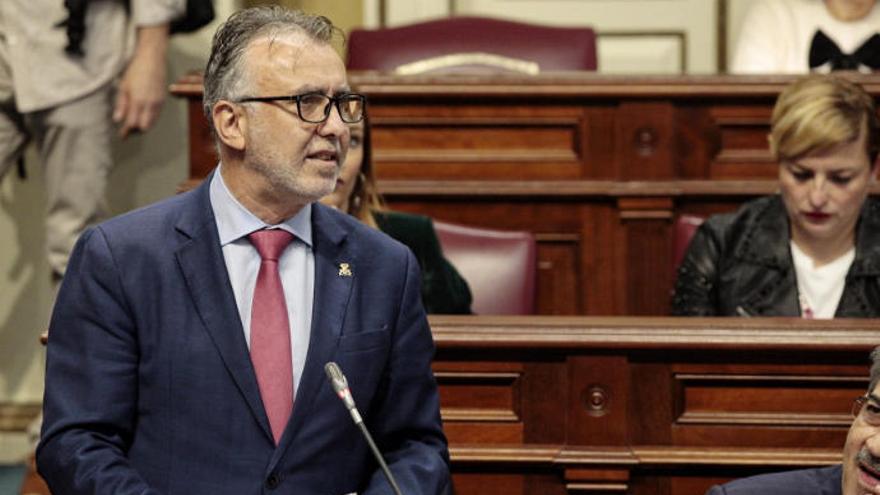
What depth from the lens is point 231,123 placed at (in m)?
1.74

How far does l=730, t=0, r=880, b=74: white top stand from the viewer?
390 centimetres

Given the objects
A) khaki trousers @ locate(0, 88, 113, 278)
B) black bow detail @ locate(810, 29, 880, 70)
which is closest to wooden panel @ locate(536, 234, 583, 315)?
black bow detail @ locate(810, 29, 880, 70)

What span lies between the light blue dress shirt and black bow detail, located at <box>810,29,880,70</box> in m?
2.25

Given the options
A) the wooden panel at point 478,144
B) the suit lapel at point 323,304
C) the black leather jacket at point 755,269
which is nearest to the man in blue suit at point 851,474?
the suit lapel at point 323,304

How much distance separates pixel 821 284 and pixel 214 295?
140cm

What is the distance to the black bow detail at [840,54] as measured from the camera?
3.73m

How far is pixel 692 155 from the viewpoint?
3363 millimetres

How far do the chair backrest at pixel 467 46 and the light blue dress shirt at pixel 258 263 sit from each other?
2.18 meters

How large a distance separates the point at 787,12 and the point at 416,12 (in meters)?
1.55

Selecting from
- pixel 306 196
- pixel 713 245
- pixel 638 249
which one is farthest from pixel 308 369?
pixel 638 249

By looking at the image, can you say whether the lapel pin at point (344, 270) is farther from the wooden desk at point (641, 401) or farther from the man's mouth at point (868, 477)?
the man's mouth at point (868, 477)

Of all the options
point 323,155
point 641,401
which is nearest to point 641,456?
point 641,401

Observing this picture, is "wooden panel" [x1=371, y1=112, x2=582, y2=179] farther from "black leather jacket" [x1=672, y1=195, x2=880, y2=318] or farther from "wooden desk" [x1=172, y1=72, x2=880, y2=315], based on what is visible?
"black leather jacket" [x1=672, y1=195, x2=880, y2=318]

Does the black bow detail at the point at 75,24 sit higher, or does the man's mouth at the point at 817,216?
the black bow detail at the point at 75,24
